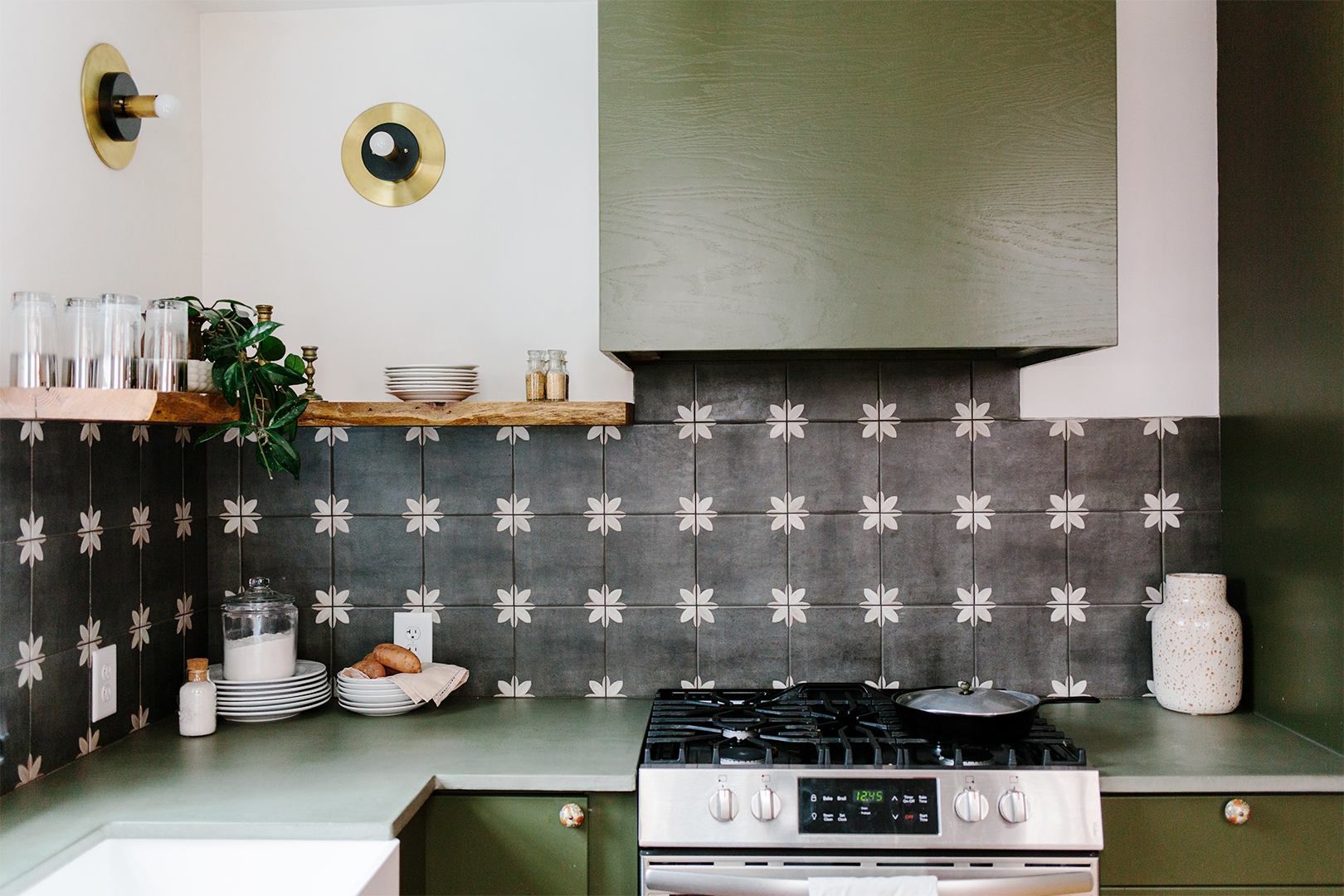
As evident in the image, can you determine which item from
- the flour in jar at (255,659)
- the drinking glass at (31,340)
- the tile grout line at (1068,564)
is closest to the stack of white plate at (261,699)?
the flour in jar at (255,659)

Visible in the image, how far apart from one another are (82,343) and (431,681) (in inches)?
40.1

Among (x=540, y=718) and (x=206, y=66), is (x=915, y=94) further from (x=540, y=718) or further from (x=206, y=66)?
(x=206, y=66)

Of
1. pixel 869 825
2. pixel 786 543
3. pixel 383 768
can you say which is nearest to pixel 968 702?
pixel 869 825

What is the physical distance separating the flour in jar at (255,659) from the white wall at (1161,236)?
1873 mm

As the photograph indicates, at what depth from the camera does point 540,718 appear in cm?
210

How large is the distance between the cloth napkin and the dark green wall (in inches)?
72.5

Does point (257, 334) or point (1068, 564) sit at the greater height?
point (257, 334)

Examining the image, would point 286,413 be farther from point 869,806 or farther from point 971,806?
point 971,806

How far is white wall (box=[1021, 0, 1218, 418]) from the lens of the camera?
88.0 inches

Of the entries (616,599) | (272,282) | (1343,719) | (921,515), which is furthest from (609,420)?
(1343,719)

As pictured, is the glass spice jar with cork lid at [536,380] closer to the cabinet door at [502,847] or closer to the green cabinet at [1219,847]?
the cabinet door at [502,847]

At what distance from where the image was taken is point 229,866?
1.52 m

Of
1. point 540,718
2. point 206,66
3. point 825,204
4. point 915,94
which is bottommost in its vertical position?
point 540,718

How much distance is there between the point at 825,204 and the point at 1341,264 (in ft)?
3.23
